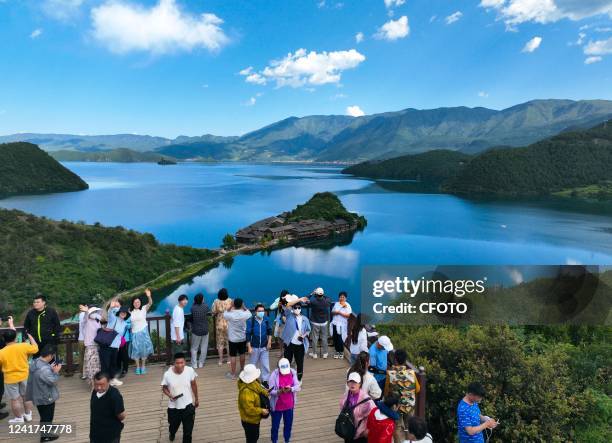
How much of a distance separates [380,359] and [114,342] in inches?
183

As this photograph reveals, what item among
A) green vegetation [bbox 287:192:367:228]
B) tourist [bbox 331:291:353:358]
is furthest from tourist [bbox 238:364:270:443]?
green vegetation [bbox 287:192:367:228]

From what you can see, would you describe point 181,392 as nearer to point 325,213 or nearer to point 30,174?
point 325,213

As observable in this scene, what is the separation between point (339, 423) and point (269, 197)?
132 metres

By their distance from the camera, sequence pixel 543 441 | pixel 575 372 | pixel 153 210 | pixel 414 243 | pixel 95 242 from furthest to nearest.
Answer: pixel 153 210
pixel 414 243
pixel 95 242
pixel 575 372
pixel 543 441

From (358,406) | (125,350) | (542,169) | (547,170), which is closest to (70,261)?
(125,350)

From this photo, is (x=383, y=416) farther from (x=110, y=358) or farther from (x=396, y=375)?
(x=110, y=358)

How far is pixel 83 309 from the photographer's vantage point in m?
7.04

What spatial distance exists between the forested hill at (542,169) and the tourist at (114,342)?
466ft

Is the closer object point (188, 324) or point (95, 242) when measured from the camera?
point (188, 324)

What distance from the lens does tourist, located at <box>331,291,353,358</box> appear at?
808 centimetres

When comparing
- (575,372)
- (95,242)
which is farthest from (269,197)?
(575,372)

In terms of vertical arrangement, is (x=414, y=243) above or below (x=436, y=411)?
below

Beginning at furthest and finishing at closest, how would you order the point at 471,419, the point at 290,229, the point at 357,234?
1. the point at 357,234
2. the point at 290,229
3. the point at 471,419

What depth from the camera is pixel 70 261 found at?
151 feet
